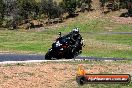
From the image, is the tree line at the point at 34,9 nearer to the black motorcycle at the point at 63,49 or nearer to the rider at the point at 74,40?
the rider at the point at 74,40

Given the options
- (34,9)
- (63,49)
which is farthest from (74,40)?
(34,9)

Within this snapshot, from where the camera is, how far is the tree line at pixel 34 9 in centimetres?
9375

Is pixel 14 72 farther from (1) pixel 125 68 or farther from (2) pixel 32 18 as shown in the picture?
(2) pixel 32 18

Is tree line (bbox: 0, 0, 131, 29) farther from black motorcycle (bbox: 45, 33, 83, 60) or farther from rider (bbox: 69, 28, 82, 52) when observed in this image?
black motorcycle (bbox: 45, 33, 83, 60)

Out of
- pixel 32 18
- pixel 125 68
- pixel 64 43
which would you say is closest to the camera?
pixel 125 68

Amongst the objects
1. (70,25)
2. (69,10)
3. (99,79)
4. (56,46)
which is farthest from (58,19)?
(99,79)

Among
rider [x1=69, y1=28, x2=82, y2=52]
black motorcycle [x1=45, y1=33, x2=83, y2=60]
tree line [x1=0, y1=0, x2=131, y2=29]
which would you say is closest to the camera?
black motorcycle [x1=45, y1=33, x2=83, y2=60]

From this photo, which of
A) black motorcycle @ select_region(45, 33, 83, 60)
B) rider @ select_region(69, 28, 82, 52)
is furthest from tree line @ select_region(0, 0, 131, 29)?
black motorcycle @ select_region(45, 33, 83, 60)

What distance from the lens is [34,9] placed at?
97500 millimetres

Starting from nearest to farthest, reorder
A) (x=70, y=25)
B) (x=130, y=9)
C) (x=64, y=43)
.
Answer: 1. (x=64, y=43)
2. (x=70, y=25)
3. (x=130, y=9)

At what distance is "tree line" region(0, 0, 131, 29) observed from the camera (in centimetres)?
9375

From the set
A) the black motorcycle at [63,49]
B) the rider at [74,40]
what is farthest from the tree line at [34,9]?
the black motorcycle at [63,49]

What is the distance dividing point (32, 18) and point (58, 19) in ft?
23.4

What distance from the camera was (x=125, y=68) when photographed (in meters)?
19.8
